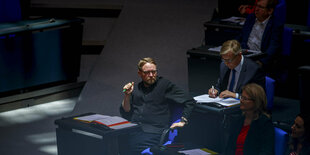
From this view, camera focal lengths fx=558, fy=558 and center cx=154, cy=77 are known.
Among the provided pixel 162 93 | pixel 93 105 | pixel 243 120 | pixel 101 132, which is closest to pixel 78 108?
pixel 93 105

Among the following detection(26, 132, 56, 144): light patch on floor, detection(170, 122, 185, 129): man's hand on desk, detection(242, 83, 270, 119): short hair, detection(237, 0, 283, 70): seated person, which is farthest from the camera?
detection(237, 0, 283, 70): seated person

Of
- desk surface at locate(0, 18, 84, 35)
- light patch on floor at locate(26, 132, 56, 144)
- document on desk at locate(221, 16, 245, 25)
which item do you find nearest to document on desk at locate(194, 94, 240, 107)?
light patch on floor at locate(26, 132, 56, 144)

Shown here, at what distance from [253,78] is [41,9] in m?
5.73

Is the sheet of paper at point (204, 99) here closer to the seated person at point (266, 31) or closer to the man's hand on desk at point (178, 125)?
the man's hand on desk at point (178, 125)

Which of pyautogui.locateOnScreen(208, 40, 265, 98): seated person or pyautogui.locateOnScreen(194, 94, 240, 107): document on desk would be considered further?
pyautogui.locateOnScreen(208, 40, 265, 98): seated person

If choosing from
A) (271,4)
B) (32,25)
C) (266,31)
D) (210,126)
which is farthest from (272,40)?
(32,25)

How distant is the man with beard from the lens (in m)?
4.46

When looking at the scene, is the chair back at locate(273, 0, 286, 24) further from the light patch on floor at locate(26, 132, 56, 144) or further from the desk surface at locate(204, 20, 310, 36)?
the light patch on floor at locate(26, 132, 56, 144)

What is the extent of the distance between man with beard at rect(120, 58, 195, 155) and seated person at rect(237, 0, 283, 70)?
1538mm

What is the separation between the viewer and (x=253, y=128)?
146 inches

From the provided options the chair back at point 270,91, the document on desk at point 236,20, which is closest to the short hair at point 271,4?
the document on desk at point 236,20

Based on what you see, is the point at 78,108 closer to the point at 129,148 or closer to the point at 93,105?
the point at 93,105

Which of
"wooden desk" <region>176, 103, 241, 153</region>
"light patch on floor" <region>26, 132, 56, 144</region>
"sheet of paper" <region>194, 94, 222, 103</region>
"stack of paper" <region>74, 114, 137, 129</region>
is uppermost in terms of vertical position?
"sheet of paper" <region>194, 94, 222, 103</region>

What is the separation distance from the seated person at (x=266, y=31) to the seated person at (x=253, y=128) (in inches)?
78.7
